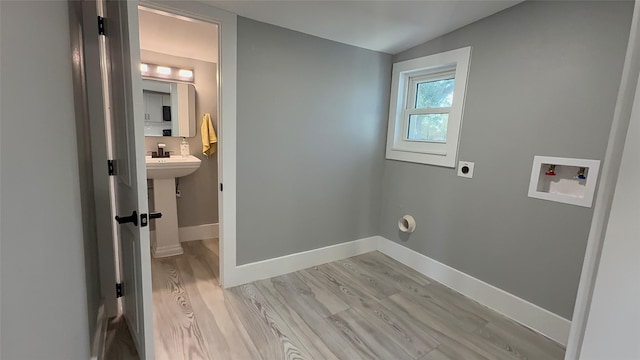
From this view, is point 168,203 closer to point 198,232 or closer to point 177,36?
point 198,232

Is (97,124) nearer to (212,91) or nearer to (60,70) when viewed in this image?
(60,70)

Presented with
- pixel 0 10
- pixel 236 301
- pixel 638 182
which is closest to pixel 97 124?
pixel 0 10

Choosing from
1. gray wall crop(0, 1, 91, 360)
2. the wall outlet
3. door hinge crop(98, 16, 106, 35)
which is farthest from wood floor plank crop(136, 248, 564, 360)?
door hinge crop(98, 16, 106, 35)

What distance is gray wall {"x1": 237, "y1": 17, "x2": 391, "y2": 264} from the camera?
2279mm

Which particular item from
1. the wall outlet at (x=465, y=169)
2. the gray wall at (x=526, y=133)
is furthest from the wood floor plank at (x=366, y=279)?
the wall outlet at (x=465, y=169)

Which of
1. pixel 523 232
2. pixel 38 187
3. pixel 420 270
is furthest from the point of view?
pixel 420 270

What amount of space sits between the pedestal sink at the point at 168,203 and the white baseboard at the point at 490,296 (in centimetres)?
226

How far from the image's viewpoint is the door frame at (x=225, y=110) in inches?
75.7

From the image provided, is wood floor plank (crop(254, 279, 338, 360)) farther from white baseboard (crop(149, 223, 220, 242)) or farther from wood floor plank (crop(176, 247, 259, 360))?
white baseboard (crop(149, 223, 220, 242))

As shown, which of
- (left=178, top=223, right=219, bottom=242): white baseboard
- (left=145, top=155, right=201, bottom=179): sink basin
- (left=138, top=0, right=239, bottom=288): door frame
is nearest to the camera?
(left=138, top=0, right=239, bottom=288): door frame

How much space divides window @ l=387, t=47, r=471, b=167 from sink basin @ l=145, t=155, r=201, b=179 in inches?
79.7

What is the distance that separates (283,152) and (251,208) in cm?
54

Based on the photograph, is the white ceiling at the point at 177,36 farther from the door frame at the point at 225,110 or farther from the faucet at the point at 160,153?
the faucet at the point at 160,153

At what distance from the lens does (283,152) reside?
2479 mm
